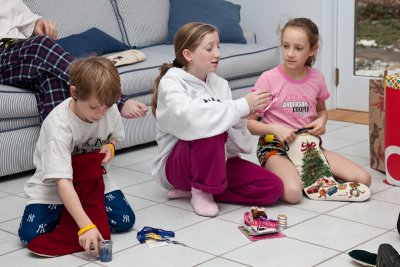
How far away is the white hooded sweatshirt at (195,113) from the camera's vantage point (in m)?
2.55

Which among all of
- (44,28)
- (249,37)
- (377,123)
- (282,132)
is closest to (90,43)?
(44,28)

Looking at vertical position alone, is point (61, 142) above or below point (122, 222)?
above

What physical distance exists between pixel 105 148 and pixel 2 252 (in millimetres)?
473

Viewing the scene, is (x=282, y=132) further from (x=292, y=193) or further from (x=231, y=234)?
(x=231, y=234)

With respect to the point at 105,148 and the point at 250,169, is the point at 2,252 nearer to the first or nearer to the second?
the point at 105,148

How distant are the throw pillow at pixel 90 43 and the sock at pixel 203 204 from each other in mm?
1268

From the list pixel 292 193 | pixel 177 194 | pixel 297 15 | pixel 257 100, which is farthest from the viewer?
pixel 297 15

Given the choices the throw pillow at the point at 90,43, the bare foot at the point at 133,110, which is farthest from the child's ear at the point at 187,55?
the throw pillow at the point at 90,43

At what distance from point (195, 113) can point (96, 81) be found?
0.45 m

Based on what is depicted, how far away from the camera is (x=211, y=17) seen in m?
4.45

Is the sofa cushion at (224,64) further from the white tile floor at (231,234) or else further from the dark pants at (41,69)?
the white tile floor at (231,234)

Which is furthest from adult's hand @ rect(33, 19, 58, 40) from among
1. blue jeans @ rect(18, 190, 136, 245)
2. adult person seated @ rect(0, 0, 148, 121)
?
blue jeans @ rect(18, 190, 136, 245)

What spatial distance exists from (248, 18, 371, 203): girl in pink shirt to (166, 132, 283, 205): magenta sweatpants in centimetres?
14

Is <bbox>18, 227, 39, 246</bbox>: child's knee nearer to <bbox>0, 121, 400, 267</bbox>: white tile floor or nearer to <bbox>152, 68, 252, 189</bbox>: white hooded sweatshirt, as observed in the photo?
<bbox>0, 121, 400, 267</bbox>: white tile floor
